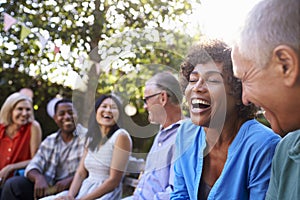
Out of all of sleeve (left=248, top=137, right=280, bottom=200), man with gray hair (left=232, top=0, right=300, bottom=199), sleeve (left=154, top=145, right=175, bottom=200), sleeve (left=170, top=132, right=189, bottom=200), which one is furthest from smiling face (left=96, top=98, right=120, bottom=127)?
man with gray hair (left=232, top=0, right=300, bottom=199)

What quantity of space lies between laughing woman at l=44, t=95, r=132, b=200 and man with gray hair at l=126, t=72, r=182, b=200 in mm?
394

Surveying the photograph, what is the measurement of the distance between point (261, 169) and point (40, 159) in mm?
2503

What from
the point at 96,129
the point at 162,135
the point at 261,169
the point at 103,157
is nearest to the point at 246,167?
the point at 261,169

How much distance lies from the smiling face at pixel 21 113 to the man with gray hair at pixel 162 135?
164cm

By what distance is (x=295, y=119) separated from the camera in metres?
0.94

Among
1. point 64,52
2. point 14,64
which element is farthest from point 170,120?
point 14,64

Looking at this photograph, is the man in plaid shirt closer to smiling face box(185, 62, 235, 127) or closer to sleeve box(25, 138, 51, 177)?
sleeve box(25, 138, 51, 177)

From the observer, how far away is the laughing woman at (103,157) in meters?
2.89

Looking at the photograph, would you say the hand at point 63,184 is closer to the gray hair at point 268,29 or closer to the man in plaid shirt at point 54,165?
the man in plaid shirt at point 54,165

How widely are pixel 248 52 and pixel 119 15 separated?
3319 millimetres

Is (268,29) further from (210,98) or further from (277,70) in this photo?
(210,98)

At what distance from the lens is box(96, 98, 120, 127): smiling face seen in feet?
9.97

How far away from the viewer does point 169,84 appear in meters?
2.53

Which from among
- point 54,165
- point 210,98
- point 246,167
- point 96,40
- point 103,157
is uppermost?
point 96,40
